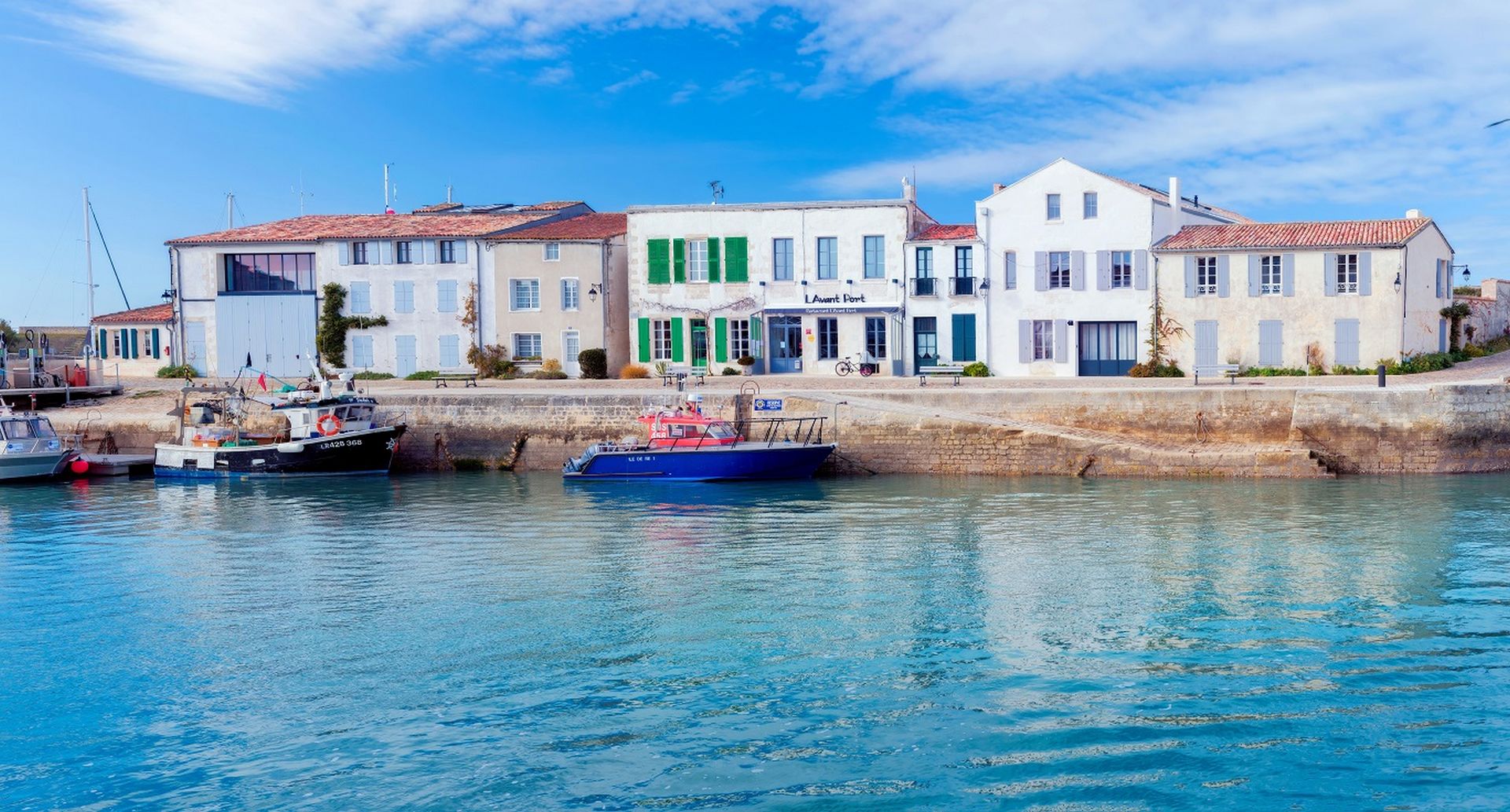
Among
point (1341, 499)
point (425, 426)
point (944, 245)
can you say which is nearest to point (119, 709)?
point (1341, 499)

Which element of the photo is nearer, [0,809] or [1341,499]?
[0,809]

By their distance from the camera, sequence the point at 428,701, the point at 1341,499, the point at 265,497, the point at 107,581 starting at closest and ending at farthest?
the point at 428,701 → the point at 107,581 → the point at 1341,499 → the point at 265,497

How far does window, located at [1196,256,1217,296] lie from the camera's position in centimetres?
3469

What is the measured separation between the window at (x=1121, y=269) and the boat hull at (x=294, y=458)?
20329 mm

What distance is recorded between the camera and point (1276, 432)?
27547 mm

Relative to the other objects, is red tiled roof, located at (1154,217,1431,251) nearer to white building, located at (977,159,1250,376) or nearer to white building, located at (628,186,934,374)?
white building, located at (977,159,1250,376)

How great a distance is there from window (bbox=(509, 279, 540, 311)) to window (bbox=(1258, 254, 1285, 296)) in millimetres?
21768

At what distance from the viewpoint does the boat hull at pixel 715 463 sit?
27859 mm

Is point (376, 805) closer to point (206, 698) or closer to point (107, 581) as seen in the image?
point (206, 698)

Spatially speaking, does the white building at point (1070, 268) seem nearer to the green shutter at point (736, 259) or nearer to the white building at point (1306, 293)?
the white building at point (1306, 293)

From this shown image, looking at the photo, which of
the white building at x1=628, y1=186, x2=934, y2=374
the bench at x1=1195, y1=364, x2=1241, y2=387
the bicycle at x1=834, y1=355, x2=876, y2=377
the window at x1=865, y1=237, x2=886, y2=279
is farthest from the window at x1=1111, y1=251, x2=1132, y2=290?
the bicycle at x1=834, y1=355, x2=876, y2=377

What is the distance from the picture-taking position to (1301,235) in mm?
Result: 34375

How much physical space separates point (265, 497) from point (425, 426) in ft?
19.1

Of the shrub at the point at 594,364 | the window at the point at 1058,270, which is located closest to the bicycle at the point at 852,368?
the window at the point at 1058,270
